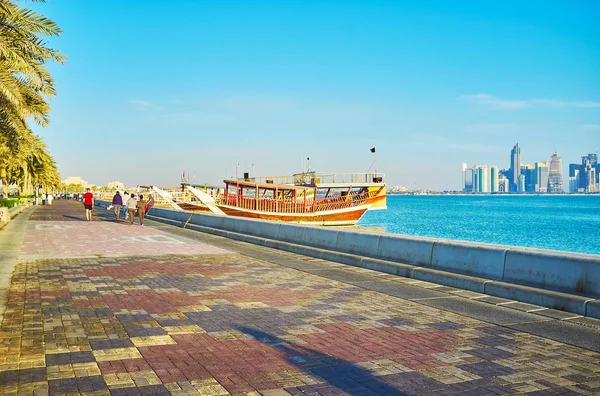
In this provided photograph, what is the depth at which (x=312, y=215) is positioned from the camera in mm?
46750

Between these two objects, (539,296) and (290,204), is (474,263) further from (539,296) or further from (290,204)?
(290,204)

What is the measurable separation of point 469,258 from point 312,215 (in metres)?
36.2

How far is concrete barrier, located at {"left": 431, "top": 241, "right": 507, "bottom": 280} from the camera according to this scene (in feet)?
32.8

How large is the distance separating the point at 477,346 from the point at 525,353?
51cm

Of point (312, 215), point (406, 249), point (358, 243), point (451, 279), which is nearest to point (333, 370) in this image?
point (451, 279)

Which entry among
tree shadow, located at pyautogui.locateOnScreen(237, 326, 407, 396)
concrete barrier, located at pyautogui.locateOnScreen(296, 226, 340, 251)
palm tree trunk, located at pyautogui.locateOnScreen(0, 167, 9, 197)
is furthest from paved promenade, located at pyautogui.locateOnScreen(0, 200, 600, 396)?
palm tree trunk, located at pyautogui.locateOnScreen(0, 167, 9, 197)

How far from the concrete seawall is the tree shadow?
415 cm

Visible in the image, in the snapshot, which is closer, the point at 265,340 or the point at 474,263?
the point at 265,340

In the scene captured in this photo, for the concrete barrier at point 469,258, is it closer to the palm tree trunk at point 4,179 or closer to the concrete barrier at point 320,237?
the concrete barrier at point 320,237

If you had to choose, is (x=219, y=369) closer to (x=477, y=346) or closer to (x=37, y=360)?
(x=37, y=360)

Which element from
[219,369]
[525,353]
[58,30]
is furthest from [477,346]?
[58,30]

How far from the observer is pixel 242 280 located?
36.5 ft

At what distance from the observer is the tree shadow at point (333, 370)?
16.4 feet

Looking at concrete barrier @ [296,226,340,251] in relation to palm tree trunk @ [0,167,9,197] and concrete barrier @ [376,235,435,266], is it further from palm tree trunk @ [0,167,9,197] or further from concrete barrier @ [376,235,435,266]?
palm tree trunk @ [0,167,9,197]
